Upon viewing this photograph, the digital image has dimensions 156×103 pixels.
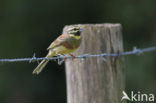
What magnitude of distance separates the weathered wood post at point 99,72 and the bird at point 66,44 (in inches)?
12.9

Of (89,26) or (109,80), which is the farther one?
(89,26)

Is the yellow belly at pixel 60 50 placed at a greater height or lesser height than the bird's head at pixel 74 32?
lesser

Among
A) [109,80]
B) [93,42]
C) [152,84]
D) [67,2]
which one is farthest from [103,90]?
[67,2]

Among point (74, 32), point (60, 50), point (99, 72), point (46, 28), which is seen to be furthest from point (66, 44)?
point (46, 28)

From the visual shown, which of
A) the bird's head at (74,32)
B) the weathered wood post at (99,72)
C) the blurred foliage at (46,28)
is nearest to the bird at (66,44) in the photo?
the bird's head at (74,32)

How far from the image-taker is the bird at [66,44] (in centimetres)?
407

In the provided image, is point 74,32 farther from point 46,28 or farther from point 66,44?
point 46,28

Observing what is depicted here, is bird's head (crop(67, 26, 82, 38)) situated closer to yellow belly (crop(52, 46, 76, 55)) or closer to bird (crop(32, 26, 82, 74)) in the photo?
bird (crop(32, 26, 82, 74))

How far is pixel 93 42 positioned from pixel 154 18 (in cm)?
453

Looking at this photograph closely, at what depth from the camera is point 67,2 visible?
26.0 feet

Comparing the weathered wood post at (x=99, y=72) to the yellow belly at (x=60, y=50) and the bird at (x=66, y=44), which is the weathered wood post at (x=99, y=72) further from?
the yellow belly at (x=60, y=50)

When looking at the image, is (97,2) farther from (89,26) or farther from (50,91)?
(89,26)

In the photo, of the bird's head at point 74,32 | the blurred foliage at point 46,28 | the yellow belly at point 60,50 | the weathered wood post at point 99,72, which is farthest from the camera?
the blurred foliage at point 46,28

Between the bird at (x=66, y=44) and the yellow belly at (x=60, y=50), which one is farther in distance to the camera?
the yellow belly at (x=60, y=50)
